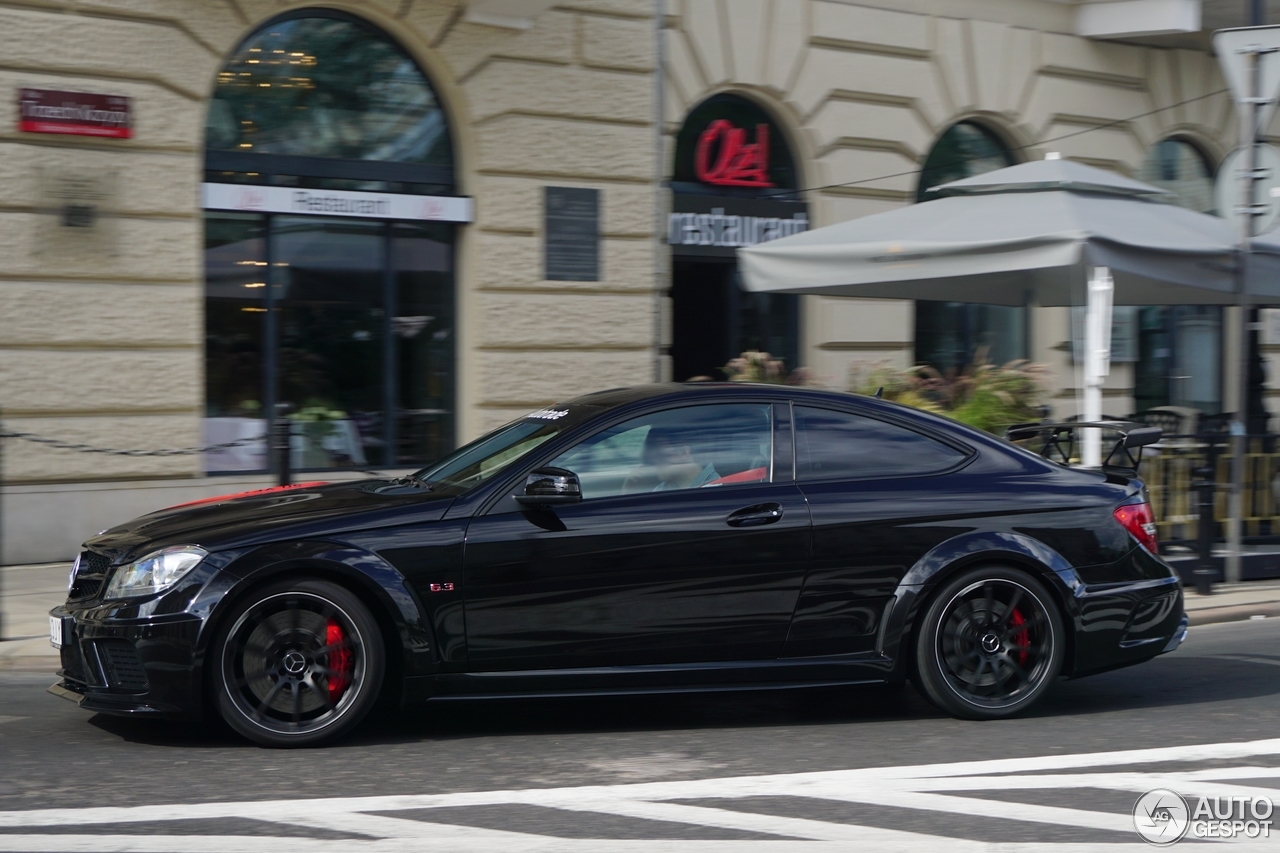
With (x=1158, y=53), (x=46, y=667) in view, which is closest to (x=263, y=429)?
(x=46, y=667)

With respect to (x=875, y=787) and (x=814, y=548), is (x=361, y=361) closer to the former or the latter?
(x=814, y=548)

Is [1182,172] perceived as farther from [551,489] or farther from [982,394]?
[551,489]

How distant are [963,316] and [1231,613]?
8043 millimetres

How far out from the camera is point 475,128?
1338 cm

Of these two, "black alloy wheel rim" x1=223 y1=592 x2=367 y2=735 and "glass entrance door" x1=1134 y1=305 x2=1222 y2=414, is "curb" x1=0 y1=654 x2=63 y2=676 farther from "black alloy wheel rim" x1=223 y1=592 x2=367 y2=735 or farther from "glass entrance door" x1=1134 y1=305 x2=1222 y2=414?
"glass entrance door" x1=1134 y1=305 x2=1222 y2=414

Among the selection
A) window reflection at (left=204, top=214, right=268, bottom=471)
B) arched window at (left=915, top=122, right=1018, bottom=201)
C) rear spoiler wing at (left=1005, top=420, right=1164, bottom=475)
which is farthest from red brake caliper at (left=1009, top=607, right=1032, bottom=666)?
arched window at (left=915, top=122, right=1018, bottom=201)

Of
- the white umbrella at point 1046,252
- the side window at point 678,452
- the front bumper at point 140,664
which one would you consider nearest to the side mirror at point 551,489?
the side window at point 678,452

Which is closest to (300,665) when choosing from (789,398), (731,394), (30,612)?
(731,394)

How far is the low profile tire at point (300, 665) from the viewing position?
5.70m

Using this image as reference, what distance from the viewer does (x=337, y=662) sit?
579cm

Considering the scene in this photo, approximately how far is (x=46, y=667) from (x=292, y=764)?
2.88m

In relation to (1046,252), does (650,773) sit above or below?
below

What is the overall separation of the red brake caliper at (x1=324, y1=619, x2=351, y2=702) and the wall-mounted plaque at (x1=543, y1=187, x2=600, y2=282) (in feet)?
27.0

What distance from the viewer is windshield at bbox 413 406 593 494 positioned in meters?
6.21
